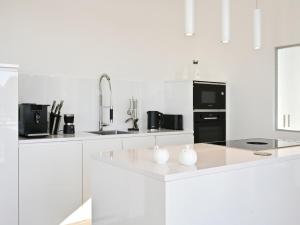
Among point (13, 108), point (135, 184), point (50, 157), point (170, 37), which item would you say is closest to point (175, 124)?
point (170, 37)

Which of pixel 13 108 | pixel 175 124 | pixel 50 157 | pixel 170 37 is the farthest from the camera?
pixel 170 37

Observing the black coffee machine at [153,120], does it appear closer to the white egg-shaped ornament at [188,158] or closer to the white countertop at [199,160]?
the white countertop at [199,160]

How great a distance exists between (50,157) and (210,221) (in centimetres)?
186

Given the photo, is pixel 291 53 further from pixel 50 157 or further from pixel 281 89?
pixel 50 157

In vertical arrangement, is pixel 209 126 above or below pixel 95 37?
below

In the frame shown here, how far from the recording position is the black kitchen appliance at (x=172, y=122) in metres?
4.21

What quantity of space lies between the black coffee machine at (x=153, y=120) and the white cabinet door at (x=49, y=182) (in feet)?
4.10

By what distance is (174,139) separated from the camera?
3990 mm

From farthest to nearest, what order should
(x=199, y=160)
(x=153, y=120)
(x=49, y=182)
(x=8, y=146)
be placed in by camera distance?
1. (x=153, y=120)
2. (x=49, y=182)
3. (x=8, y=146)
4. (x=199, y=160)

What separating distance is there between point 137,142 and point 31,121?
1.17m

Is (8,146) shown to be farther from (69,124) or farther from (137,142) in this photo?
(137,142)

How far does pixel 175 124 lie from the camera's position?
4242mm

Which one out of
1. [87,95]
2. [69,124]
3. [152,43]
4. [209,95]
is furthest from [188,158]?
[152,43]

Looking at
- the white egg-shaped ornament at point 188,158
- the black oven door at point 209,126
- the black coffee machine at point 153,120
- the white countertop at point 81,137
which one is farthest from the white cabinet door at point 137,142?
the white egg-shaped ornament at point 188,158
